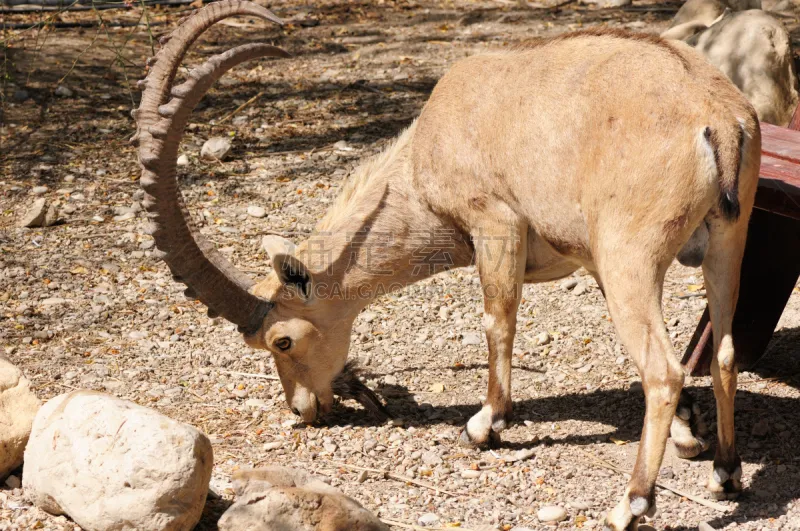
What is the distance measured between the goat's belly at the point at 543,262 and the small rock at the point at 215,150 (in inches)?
188

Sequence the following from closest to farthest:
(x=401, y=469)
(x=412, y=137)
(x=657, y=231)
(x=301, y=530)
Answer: (x=301, y=530) → (x=657, y=231) → (x=401, y=469) → (x=412, y=137)

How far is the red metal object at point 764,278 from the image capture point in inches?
225

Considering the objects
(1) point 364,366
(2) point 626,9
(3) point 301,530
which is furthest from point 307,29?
(3) point 301,530

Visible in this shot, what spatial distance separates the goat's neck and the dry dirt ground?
93cm

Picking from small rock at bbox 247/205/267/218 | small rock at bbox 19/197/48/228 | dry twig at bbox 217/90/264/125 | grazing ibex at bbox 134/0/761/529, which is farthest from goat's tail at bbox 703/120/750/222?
dry twig at bbox 217/90/264/125

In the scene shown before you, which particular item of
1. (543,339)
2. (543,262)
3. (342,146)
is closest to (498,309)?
(543,262)

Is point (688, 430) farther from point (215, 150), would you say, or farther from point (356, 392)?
point (215, 150)

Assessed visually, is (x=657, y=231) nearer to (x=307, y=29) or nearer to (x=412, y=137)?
(x=412, y=137)

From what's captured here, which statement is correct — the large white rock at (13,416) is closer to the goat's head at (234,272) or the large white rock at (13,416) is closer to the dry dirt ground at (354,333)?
the dry dirt ground at (354,333)

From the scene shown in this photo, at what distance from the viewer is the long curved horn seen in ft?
15.7

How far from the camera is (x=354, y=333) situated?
269 inches

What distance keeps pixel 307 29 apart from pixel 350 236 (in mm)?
7938

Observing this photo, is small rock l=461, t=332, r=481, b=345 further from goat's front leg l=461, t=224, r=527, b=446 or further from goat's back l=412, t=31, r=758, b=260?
goat's back l=412, t=31, r=758, b=260

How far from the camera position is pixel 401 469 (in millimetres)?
5191
